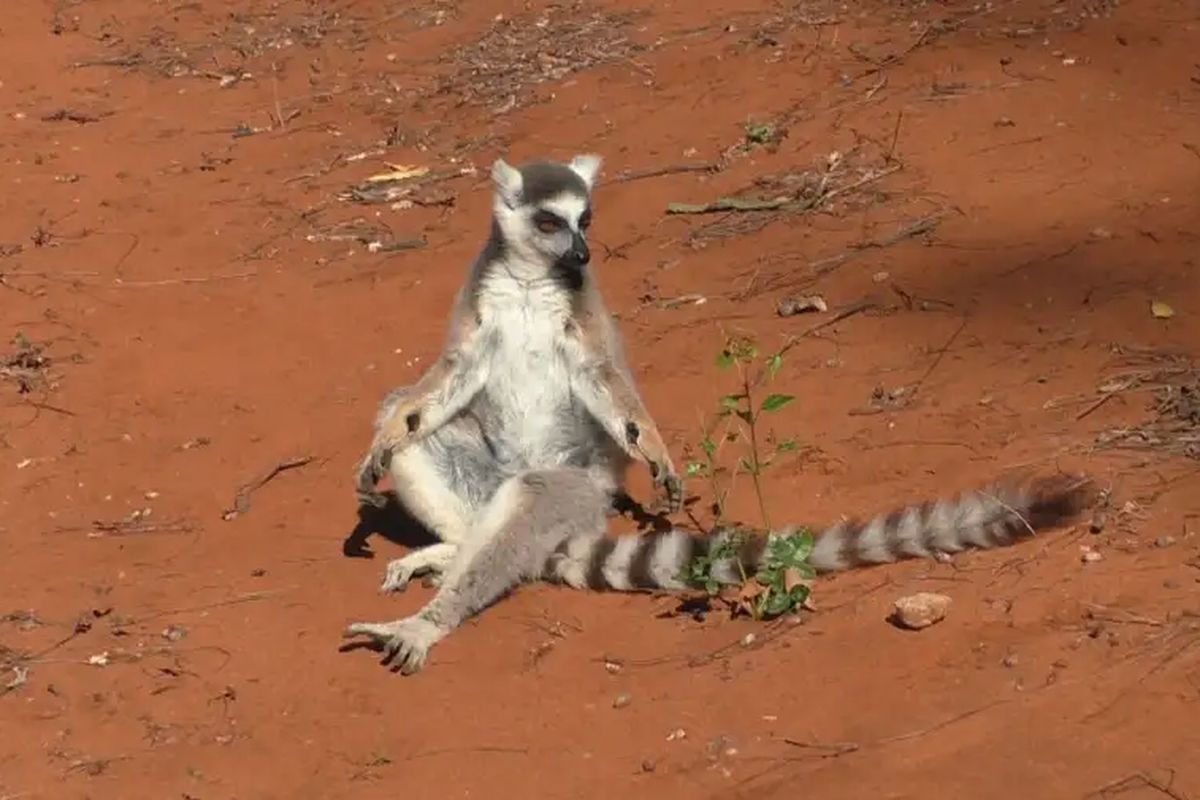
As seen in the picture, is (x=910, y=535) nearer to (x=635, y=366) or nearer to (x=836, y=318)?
(x=836, y=318)

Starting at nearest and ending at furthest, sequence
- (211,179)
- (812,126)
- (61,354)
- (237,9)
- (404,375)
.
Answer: (404,375)
(61,354)
(812,126)
(211,179)
(237,9)

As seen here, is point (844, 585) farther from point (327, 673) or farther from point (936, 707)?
point (327, 673)

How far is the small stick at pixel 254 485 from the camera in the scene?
23.5 ft

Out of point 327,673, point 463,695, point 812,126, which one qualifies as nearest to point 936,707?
point 463,695

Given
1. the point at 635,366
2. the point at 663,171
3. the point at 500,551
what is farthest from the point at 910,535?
the point at 663,171

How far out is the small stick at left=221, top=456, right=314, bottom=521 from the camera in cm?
718

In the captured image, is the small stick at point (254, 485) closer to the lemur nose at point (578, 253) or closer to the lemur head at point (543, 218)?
the lemur head at point (543, 218)

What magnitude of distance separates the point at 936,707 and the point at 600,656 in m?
1.29

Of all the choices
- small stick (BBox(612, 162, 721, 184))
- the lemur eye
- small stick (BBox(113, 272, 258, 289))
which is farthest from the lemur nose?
small stick (BBox(113, 272, 258, 289))

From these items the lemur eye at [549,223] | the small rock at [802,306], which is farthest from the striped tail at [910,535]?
the small rock at [802,306]

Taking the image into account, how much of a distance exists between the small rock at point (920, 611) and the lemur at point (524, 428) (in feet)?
3.34

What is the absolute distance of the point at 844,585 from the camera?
568 centimetres

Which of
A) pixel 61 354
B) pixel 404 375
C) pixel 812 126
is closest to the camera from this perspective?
pixel 404 375

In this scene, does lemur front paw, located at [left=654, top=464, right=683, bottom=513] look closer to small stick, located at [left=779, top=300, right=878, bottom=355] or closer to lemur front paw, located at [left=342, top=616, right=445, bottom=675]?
lemur front paw, located at [left=342, top=616, right=445, bottom=675]
